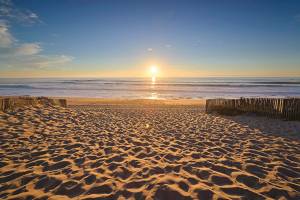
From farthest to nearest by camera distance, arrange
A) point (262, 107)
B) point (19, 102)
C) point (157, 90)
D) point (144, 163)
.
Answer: point (157, 90)
point (262, 107)
point (19, 102)
point (144, 163)

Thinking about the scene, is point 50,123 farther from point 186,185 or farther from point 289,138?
point 289,138

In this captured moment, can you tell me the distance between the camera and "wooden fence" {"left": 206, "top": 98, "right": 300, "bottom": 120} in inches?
332

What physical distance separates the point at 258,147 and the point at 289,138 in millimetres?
1700

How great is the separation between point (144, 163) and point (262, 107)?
8265 millimetres

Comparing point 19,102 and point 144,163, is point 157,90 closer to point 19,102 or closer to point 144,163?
point 19,102

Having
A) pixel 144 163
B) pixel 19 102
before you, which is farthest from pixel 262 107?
pixel 19 102

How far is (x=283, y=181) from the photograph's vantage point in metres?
3.18

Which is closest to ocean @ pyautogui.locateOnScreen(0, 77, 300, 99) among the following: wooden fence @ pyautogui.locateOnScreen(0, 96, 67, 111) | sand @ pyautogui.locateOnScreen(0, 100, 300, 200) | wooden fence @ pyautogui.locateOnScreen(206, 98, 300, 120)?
wooden fence @ pyautogui.locateOnScreen(206, 98, 300, 120)

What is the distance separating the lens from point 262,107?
375 inches

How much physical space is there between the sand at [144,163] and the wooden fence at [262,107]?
2.69 meters

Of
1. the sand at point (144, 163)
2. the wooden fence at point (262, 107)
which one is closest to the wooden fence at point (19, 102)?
the sand at point (144, 163)

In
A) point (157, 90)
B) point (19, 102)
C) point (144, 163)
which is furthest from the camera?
point (157, 90)

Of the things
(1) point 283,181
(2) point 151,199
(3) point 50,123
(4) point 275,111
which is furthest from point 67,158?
(4) point 275,111

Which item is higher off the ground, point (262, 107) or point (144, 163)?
point (262, 107)
